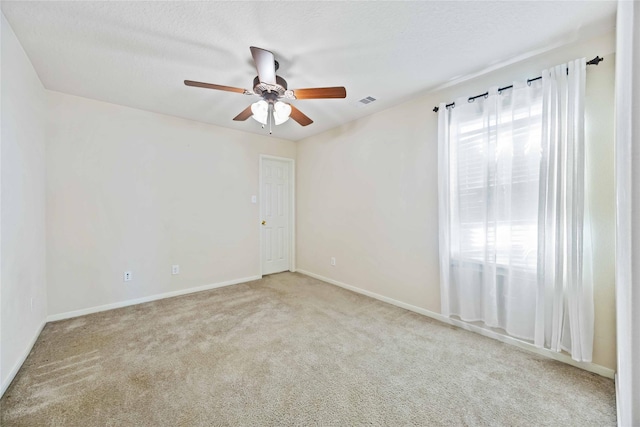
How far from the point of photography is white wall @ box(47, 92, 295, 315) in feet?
9.40

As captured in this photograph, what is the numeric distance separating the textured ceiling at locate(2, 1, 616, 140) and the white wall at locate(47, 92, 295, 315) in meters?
0.56

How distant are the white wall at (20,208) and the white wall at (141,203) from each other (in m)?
0.20

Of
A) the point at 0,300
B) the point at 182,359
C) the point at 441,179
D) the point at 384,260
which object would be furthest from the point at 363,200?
the point at 0,300

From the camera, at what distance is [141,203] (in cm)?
334

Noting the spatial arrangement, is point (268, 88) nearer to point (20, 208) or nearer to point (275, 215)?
point (20, 208)

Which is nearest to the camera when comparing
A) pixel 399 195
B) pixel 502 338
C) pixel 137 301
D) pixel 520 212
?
pixel 520 212

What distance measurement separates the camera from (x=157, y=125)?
3.43 meters

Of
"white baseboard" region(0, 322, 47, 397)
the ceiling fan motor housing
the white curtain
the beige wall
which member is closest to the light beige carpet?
"white baseboard" region(0, 322, 47, 397)

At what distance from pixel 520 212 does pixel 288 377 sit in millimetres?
2236

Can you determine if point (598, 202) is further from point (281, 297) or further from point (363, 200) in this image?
point (281, 297)

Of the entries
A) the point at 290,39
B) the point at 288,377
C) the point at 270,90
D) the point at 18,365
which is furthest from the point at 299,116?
the point at 18,365

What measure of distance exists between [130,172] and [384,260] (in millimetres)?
3364

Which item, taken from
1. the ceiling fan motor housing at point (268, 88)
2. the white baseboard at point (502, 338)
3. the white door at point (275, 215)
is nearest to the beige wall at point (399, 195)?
the white baseboard at point (502, 338)

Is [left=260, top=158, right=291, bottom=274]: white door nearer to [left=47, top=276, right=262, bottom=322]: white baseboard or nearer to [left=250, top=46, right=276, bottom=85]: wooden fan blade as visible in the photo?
[left=47, top=276, right=262, bottom=322]: white baseboard
